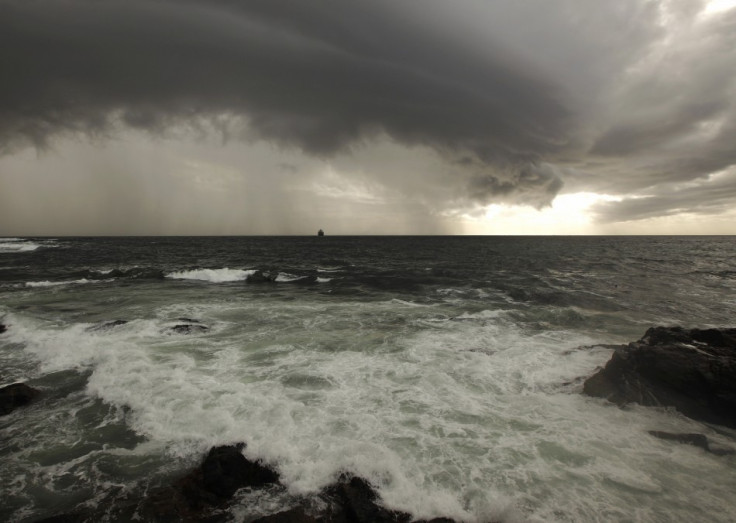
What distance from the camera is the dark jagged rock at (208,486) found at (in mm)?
4906

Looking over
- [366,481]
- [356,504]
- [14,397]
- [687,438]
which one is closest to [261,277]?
[14,397]

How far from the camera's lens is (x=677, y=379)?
28.9 feet

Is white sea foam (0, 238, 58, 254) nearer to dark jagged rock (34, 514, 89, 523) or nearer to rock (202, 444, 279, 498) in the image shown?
dark jagged rock (34, 514, 89, 523)

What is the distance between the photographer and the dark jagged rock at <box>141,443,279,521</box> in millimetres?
4906

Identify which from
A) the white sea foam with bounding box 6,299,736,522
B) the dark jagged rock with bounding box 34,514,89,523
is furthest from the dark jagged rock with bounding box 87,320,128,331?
the dark jagged rock with bounding box 34,514,89,523

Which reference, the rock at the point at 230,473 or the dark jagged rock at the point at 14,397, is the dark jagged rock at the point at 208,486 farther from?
the dark jagged rock at the point at 14,397

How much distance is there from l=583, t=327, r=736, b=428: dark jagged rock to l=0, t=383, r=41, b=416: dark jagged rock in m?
13.4

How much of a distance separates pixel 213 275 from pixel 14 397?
2602 cm

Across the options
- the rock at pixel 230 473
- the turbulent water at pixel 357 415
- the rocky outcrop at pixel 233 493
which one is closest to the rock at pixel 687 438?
the turbulent water at pixel 357 415

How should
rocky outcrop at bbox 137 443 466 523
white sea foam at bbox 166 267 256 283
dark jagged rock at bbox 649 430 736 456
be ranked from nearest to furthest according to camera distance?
1. rocky outcrop at bbox 137 443 466 523
2. dark jagged rock at bbox 649 430 736 456
3. white sea foam at bbox 166 267 256 283

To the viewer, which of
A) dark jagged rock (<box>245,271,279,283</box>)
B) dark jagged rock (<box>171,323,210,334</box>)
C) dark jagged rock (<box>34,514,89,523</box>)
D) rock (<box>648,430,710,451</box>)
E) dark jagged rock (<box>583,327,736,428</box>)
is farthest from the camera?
dark jagged rock (<box>245,271,279,283</box>)

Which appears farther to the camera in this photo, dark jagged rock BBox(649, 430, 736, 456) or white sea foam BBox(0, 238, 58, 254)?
white sea foam BBox(0, 238, 58, 254)

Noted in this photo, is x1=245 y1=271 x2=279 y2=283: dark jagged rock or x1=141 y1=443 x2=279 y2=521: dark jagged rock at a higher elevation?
x1=141 y1=443 x2=279 y2=521: dark jagged rock

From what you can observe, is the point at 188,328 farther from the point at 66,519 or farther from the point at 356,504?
the point at 356,504
